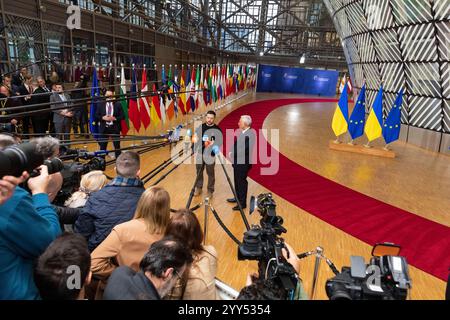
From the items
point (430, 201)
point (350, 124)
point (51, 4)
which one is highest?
point (51, 4)

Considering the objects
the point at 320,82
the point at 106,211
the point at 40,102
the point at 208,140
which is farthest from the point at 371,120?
the point at 320,82

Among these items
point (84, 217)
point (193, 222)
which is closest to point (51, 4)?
point (84, 217)

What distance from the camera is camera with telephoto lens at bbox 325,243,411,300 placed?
1671mm

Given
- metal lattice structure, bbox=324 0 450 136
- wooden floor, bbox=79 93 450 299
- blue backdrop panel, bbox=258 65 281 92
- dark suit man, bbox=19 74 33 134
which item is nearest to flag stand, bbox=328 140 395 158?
wooden floor, bbox=79 93 450 299

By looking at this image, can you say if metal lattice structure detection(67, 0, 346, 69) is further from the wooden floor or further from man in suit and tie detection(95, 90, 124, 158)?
man in suit and tie detection(95, 90, 124, 158)

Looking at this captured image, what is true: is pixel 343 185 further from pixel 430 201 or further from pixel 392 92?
pixel 392 92

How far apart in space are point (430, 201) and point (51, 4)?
12136 millimetres

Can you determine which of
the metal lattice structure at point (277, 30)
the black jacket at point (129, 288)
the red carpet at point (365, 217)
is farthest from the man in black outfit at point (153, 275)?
the metal lattice structure at point (277, 30)

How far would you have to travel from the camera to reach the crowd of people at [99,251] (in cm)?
153

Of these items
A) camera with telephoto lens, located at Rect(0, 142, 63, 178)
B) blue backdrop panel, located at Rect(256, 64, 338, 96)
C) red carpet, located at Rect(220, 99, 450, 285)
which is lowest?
red carpet, located at Rect(220, 99, 450, 285)

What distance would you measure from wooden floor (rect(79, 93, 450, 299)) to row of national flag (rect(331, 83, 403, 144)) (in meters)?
0.92

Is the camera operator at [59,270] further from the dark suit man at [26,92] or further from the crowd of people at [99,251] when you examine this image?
the dark suit man at [26,92]

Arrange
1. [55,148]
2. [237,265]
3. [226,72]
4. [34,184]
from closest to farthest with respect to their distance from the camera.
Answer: [34,184] → [55,148] → [237,265] → [226,72]

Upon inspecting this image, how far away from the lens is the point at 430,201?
22.5ft
